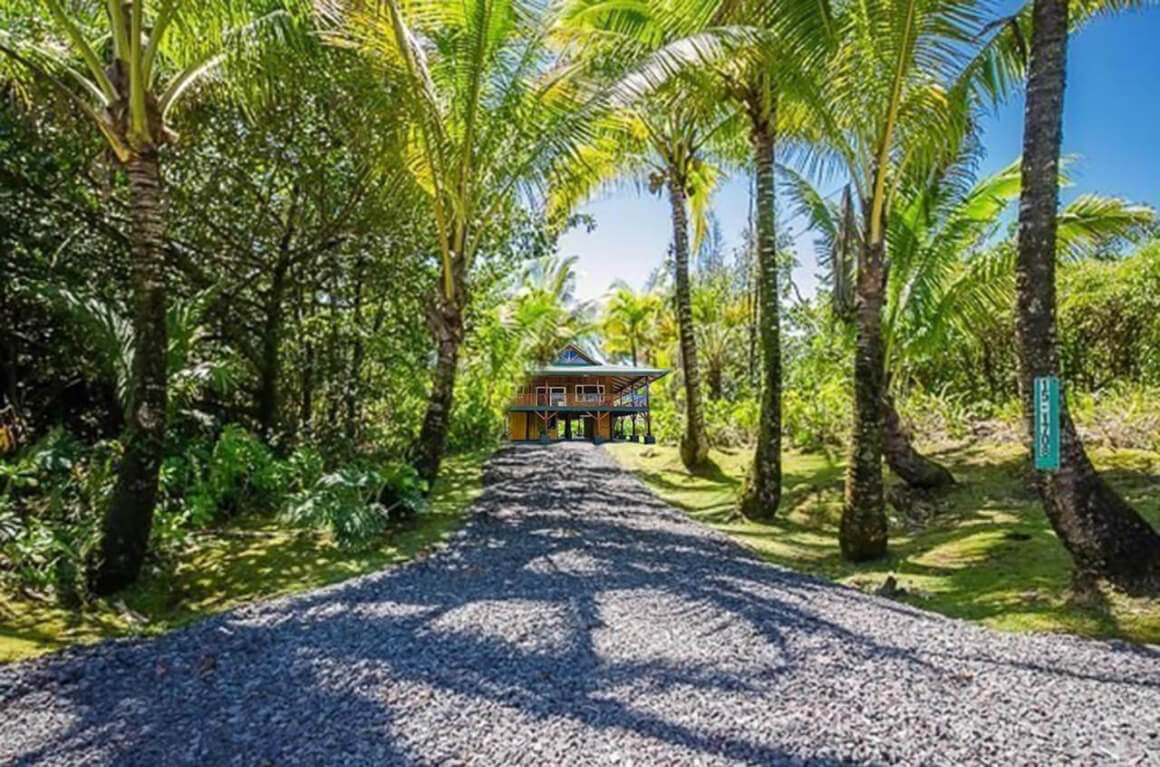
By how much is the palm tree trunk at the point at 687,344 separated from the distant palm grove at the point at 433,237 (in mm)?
63

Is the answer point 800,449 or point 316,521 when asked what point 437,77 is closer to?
point 316,521

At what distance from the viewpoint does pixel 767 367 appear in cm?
813

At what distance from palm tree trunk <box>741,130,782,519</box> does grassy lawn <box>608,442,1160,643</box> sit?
0.31 metres

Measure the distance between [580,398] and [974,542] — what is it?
21.4 m

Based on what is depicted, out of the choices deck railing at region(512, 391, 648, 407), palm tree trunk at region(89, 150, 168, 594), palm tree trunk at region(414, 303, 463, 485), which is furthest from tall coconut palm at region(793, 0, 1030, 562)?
deck railing at region(512, 391, 648, 407)

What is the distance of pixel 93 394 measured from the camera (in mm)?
8305

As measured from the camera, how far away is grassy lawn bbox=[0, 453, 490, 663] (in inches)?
162

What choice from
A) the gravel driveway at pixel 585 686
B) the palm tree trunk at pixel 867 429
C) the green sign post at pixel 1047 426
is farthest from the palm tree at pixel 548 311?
the green sign post at pixel 1047 426

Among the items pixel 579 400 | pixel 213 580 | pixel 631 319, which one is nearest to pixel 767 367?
pixel 213 580

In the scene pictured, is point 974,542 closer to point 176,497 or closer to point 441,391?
point 441,391

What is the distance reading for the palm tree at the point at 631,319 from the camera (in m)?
33.7

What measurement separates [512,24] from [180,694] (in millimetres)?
7182

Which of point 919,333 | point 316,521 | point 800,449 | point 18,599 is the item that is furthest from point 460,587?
point 800,449

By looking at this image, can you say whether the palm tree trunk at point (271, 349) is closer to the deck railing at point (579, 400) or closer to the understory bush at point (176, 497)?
the understory bush at point (176, 497)
